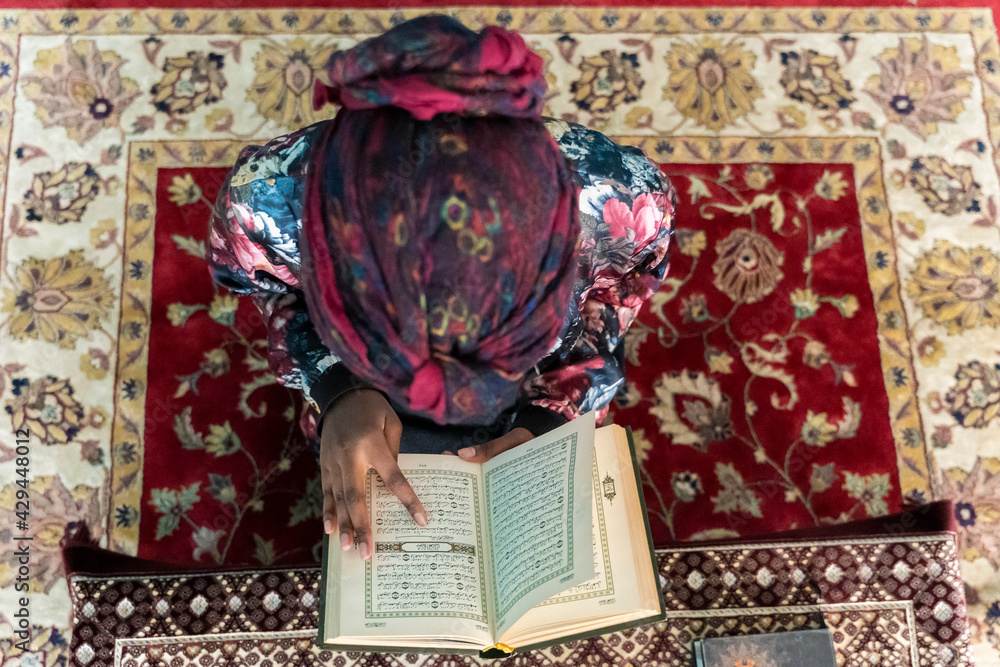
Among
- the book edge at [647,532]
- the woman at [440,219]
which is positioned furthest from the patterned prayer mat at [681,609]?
the woman at [440,219]

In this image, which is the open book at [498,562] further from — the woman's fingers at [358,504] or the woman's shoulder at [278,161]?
the woman's shoulder at [278,161]

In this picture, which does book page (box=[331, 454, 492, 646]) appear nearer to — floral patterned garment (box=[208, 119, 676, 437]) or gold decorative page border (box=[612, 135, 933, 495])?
floral patterned garment (box=[208, 119, 676, 437])

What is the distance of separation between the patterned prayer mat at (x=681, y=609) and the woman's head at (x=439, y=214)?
1.85 ft

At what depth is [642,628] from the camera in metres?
0.95

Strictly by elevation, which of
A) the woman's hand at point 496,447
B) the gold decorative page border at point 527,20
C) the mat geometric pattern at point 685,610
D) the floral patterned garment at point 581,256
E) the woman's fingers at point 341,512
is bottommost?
the mat geometric pattern at point 685,610

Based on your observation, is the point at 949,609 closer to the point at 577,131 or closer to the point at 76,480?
the point at 577,131

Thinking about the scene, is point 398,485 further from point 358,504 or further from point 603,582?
point 603,582

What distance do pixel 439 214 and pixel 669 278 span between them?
828 mm

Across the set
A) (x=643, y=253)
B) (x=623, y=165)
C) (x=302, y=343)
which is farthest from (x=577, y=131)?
(x=302, y=343)

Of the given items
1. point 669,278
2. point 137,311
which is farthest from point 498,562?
point 137,311

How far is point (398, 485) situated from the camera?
0.80 meters

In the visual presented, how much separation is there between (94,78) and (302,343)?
848 mm

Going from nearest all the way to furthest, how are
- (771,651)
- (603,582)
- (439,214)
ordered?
(439,214)
(603,582)
(771,651)

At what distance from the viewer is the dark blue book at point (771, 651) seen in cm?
92
